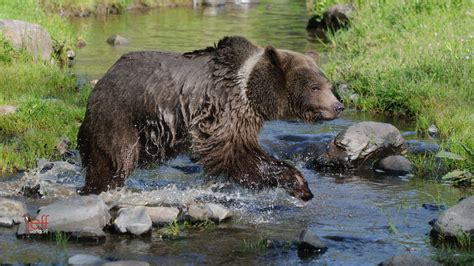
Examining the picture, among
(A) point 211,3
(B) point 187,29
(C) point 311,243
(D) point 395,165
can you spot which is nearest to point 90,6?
(B) point 187,29

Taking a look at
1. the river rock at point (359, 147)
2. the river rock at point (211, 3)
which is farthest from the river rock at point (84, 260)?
the river rock at point (211, 3)

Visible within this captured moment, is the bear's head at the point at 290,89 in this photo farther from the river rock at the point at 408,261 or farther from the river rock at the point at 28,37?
the river rock at the point at 28,37

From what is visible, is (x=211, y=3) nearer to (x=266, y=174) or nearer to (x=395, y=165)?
(x=395, y=165)

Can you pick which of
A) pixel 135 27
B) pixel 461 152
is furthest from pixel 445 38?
pixel 135 27

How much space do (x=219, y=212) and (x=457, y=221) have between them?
77.1 inches

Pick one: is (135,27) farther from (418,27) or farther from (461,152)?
(461,152)

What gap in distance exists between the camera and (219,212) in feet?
23.6

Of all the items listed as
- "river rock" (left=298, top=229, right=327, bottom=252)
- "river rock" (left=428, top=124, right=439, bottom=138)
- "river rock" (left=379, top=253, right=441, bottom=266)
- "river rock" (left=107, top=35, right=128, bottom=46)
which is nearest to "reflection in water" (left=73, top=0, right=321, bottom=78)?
"river rock" (left=107, top=35, right=128, bottom=46)

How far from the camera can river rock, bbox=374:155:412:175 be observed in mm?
9070

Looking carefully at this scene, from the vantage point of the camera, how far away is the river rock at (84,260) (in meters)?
5.94

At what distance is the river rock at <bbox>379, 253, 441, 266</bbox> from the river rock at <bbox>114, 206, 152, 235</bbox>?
199cm

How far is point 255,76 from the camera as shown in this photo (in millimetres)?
7453

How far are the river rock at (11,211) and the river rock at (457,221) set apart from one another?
132 inches

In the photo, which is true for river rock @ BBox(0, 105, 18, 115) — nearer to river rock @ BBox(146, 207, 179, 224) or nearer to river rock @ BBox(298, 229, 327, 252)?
river rock @ BBox(146, 207, 179, 224)
